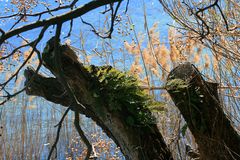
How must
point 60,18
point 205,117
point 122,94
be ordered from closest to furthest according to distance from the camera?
point 60,18
point 205,117
point 122,94

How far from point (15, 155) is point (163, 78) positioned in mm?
1175

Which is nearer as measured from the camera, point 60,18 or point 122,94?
point 60,18

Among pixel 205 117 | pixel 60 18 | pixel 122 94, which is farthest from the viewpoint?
pixel 122 94

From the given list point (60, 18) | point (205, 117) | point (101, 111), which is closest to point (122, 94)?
point (101, 111)

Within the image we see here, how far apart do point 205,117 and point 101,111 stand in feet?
1.06

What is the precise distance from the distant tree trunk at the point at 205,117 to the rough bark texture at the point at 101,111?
0.51 ft

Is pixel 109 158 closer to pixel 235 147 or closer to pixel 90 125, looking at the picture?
pixel 90 125

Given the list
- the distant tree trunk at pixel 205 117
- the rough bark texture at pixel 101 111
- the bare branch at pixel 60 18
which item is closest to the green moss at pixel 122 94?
the rough bark texture at pixel 101 111

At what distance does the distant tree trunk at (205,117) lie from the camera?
1.20 meters

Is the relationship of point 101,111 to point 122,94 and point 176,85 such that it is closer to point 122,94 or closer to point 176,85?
point 122,94

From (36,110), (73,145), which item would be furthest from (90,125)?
(36,110)

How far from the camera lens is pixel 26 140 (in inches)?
105

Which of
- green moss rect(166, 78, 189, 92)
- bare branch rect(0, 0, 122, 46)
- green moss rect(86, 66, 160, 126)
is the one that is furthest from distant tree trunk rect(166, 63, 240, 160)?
bare branch rect(0, 0, 122, 46)

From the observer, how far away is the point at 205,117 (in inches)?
47.6
